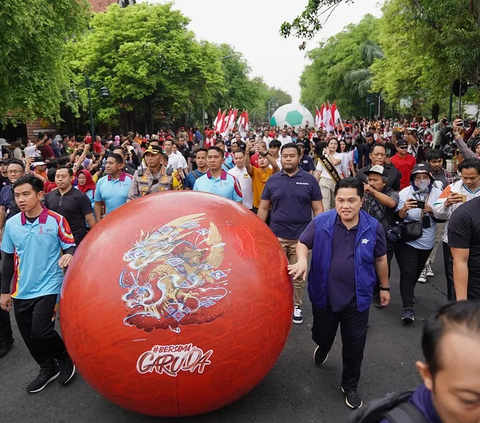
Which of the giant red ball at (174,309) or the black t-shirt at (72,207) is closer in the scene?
the giant red ball at (174,309)

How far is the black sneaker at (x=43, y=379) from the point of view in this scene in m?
4.07

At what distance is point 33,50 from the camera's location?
13836 millimetres

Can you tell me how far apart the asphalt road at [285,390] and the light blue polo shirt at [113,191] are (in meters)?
2.13

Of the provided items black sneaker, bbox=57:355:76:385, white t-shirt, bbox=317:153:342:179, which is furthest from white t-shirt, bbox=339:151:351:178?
black sneaker, bbox=57:355:76:385

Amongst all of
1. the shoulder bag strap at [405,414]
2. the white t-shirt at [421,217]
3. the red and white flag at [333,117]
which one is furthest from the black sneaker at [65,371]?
the red and white flag at [333,117]

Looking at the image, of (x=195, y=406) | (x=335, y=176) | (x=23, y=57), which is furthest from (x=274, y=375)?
(x=23, y=57)

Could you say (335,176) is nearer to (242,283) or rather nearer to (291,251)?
(291,251)

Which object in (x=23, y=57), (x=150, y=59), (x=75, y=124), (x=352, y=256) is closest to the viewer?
(x=352, y=256)

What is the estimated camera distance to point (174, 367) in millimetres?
2842

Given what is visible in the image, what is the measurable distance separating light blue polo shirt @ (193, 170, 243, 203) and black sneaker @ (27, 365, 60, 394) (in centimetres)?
283

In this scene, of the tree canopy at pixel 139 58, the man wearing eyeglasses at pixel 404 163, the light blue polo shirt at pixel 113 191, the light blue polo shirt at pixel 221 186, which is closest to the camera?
the light blue polo shirt at pixel 221 186

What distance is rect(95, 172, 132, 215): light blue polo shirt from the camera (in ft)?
20.1

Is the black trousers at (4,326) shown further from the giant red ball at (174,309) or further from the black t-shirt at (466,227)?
the black t-shirt at (466,227)

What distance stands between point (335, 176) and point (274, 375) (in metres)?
5.15
